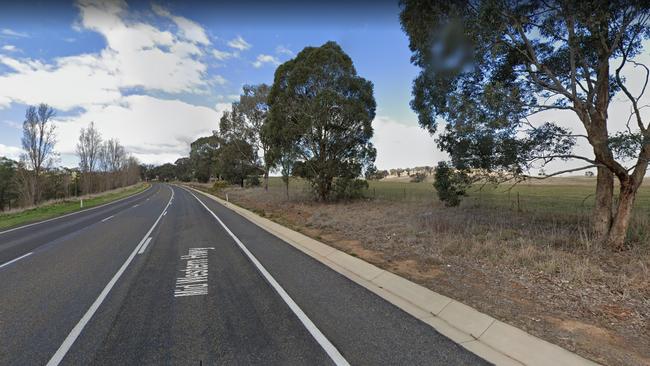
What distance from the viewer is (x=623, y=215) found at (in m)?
7.62

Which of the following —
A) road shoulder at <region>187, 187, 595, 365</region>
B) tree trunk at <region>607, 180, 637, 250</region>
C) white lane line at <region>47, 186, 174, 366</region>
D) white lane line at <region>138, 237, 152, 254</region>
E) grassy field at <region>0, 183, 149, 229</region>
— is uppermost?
tree trunk at <region>607, 180, 637, 250</region>

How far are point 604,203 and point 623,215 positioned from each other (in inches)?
27.6

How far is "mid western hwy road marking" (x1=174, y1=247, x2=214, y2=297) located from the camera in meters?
5.40

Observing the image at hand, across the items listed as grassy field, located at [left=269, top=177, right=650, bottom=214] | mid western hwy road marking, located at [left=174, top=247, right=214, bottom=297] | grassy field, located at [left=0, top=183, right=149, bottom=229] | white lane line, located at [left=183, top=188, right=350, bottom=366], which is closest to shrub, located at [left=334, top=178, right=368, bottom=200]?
grassy field, located at [left=269, top=177, right=650, bottom=214]

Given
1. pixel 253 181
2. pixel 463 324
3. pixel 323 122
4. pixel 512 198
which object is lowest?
pixel 512 198

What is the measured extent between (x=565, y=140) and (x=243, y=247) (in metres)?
9.46

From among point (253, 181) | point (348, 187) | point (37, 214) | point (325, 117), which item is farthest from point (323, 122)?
point (253, 181)

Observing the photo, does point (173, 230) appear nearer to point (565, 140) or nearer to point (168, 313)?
point (168, 313)

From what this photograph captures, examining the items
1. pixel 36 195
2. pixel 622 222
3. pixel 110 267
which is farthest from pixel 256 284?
pixel 36 195

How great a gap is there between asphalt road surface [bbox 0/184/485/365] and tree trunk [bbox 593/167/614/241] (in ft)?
24.2

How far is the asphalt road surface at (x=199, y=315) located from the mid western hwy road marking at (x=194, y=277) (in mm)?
21

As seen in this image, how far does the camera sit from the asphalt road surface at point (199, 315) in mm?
3434

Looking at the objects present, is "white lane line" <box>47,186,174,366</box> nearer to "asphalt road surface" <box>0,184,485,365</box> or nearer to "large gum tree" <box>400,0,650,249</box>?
"asphalt road surface" <box>0,184,485,365</box>

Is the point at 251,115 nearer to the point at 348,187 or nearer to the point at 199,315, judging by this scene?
the point at 348,187
